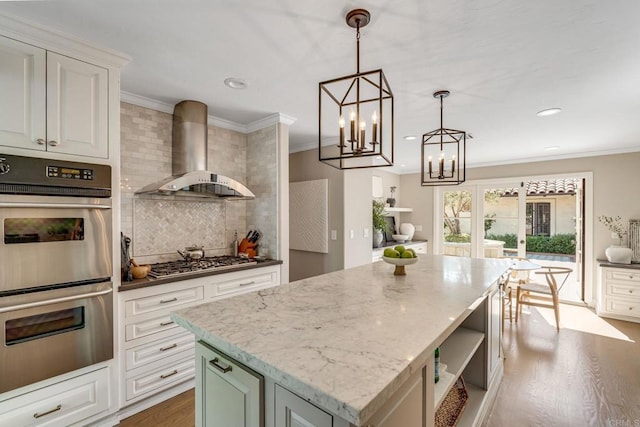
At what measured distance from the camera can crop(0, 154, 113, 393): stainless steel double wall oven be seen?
5.16 ft

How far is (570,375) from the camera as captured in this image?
2682 mm

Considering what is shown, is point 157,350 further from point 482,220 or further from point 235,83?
point 482,220

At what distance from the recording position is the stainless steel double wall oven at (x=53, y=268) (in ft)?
5.16

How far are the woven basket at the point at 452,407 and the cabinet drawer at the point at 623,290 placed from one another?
3.90 meters

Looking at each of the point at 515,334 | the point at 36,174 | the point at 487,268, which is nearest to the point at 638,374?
the point at 515,334

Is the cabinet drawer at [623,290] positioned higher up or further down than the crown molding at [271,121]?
further down

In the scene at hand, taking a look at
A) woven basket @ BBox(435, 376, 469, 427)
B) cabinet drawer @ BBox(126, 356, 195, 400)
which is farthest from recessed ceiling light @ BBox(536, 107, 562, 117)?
cabinet drawer @ BBox(126, 356, 195, 400)

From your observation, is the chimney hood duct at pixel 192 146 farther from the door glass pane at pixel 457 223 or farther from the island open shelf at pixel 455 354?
the door glass pane at pixel 457 223

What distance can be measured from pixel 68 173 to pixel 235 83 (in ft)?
4.29

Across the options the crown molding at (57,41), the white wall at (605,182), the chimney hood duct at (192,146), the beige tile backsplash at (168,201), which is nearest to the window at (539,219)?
the white wall at (605,182)

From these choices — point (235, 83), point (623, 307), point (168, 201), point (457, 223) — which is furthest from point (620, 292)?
point (168, 201)

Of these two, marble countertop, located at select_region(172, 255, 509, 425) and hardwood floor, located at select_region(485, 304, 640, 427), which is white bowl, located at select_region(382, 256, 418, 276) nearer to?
marble countertop, located at select_region(172, 255, 509, 425)

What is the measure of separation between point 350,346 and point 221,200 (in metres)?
2.68

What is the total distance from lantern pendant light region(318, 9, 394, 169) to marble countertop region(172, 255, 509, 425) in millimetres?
730
